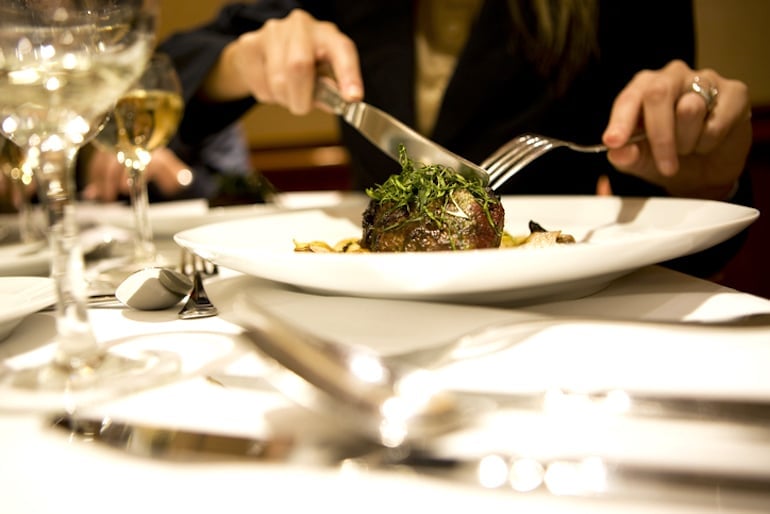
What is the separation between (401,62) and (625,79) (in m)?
0.71

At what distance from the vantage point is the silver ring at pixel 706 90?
3.99 ft

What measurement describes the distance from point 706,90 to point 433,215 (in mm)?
710

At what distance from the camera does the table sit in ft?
1.23

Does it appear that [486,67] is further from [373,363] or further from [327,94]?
[373,363]

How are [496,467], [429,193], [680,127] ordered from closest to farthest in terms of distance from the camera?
[496,467] → [429,193] → [680,127]

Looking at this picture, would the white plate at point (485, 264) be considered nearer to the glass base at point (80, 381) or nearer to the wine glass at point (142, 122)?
the glass base at point (80, 381)

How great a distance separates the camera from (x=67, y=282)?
A: 1.88 ft

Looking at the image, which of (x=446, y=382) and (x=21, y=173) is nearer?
(x=446, y=382)

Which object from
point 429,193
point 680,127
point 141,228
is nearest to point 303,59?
point 141,228

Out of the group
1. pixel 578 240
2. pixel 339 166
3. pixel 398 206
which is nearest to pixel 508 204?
pixel 578 240

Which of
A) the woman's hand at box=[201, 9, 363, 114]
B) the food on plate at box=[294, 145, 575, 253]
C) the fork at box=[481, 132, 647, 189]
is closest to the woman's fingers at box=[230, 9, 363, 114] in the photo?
the woman's hand at box=[201, 9, 363, 114]

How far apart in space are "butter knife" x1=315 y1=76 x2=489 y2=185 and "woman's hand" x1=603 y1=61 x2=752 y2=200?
0.85 ft

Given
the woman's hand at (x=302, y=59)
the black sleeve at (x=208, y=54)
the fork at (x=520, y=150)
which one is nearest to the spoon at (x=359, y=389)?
the fork at (x=520, y=150)

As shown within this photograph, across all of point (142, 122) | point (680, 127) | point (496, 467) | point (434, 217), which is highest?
point (142, 122)
